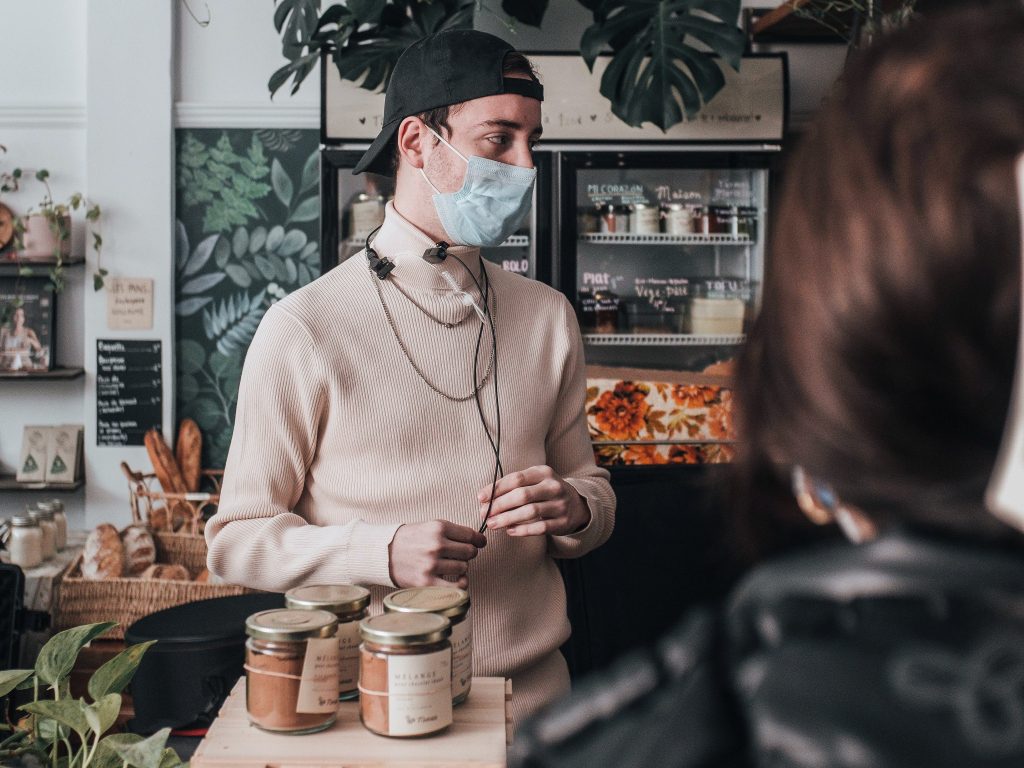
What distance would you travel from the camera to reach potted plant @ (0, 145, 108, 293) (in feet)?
12.1

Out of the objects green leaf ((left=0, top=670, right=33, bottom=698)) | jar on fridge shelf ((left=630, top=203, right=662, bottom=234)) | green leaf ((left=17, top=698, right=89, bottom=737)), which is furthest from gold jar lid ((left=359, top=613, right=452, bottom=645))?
jar on fridge shelf ((left=630, top=203, right=662, bottom=234))

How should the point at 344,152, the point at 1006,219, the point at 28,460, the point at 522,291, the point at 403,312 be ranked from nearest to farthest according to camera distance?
the point at 1006,219 → the point at 403,312 → the point at 522,291 → the point at 344,152 → the point at 28,460

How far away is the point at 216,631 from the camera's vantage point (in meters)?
1.93

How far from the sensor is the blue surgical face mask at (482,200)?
167 cm

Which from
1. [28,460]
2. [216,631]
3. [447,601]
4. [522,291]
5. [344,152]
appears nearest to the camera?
[447,601]

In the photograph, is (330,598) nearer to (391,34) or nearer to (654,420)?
(654,420)

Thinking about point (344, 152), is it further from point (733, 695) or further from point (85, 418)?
point (733, 695)

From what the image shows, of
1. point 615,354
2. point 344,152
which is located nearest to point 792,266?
point 344,152

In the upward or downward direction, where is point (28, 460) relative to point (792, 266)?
downward

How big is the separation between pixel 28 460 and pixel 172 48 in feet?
5.35

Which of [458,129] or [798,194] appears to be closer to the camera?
[798,194]

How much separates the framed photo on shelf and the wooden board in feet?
10.0

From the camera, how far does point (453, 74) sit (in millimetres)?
1624

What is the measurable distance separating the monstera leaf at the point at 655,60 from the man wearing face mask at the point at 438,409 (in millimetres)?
1680
